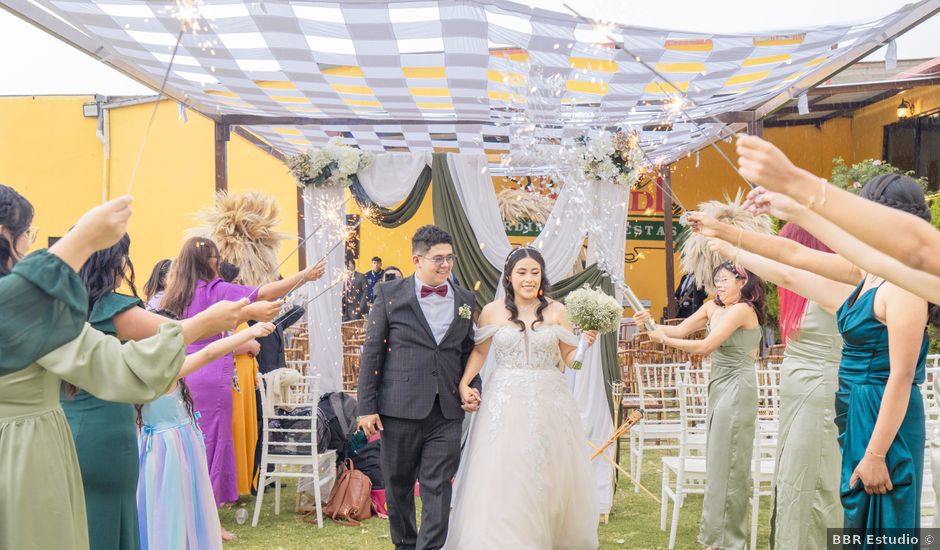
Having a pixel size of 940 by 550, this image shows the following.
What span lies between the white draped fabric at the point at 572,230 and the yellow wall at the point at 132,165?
721 centimetres

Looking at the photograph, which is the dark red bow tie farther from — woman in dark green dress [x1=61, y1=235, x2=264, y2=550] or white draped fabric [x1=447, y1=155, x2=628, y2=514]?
white draped fabric [x1=447, y1=155, x2=628, y2=514]

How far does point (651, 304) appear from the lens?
15719mm

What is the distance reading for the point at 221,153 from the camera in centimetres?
770

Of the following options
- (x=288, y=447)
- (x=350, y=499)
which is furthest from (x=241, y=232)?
A: (x=350, y=499)

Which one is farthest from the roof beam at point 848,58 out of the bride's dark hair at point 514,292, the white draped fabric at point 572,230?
the bride's dark hair at point 514,292

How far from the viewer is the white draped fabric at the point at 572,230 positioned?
22.7 feet

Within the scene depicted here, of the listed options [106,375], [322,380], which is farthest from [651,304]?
[106,375]

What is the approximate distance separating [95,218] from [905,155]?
15.0m

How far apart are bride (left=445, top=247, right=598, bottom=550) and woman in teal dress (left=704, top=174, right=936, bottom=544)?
6.06 ft

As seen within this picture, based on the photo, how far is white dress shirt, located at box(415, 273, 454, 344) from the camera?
4742 millimetres

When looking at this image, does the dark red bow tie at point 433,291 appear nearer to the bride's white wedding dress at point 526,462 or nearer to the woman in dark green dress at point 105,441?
the bride's white wedding dress at point 526,462

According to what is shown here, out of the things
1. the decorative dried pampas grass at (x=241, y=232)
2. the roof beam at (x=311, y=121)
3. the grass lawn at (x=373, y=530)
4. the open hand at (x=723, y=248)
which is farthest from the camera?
the roof beam at (x=311, y=121)

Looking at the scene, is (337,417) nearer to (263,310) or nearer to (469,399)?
(469,399)

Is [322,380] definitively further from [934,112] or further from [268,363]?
[934,112]
